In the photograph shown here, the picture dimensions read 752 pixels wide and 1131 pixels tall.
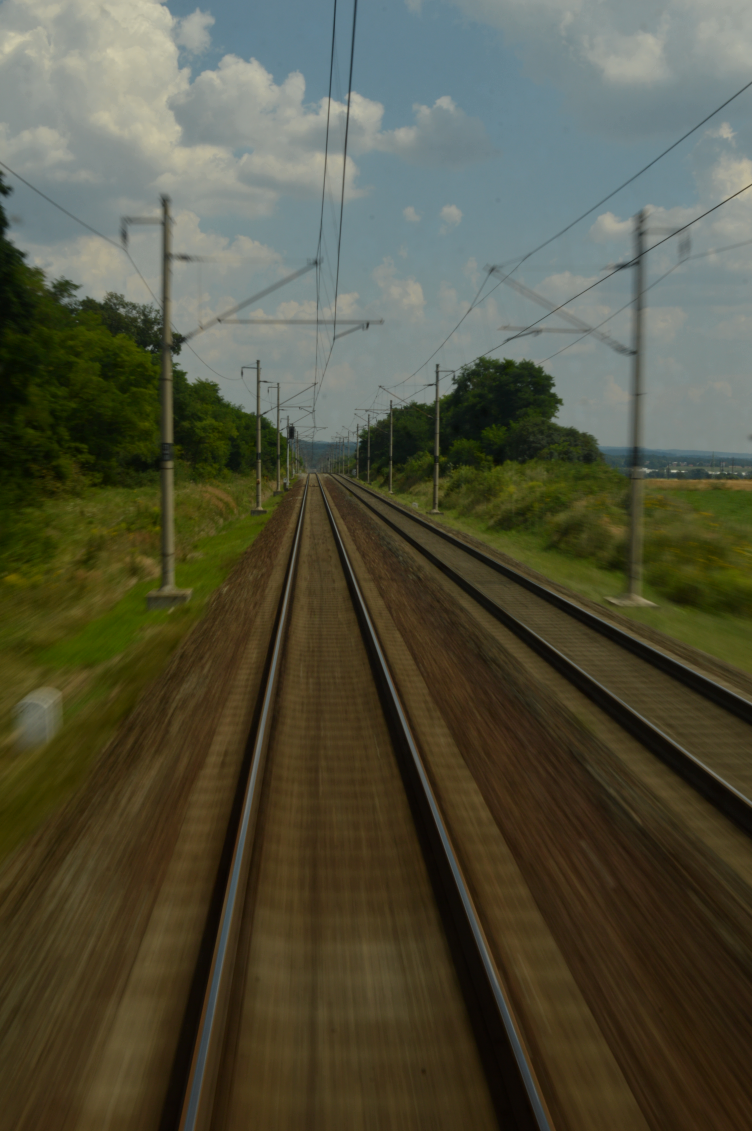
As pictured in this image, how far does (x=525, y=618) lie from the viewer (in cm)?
1400

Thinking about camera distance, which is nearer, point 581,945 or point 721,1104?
point 721,1104

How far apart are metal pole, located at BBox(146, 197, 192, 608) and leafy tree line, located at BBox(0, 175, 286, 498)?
5998 mm

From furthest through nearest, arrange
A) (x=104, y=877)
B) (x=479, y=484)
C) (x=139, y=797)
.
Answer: (x=479, y=484) < (x=139, y=797) < (x=104, y=877)

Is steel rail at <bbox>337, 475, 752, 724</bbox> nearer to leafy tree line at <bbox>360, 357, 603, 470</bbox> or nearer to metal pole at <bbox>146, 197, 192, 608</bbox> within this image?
metal pole at <bbox>146, 197, 192, 608</bbox>

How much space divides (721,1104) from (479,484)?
3830 cm

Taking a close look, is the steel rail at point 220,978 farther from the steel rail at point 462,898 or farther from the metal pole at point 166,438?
the metal pole at point 166,438

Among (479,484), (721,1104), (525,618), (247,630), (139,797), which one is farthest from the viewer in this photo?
(479,484)

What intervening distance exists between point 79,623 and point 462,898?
10.5m

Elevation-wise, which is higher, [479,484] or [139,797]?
[479,484]

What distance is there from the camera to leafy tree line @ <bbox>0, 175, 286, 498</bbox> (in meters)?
23.5

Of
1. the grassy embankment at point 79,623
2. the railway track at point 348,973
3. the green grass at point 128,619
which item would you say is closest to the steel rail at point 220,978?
the railway track at point 348,973

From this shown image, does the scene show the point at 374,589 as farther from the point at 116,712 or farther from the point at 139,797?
the point at 139,797

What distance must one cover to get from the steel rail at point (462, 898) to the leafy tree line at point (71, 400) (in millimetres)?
14113

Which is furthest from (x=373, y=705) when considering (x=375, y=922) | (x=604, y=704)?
(x=375, y=922)
